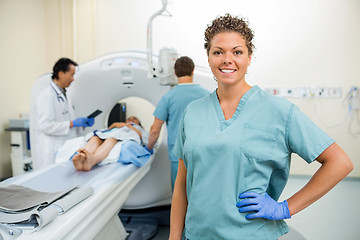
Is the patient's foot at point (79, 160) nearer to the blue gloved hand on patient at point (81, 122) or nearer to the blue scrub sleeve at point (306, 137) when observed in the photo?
the blue gloved hand on patient at point (81, 122)

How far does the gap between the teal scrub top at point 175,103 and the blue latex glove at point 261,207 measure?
3.68 ft

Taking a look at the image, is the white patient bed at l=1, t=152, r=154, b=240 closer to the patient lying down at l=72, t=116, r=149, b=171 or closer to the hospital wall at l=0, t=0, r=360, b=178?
the patient lying down at l=72, t=116, r=149, b=171

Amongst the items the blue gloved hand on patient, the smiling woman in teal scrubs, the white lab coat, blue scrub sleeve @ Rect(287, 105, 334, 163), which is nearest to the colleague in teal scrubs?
the blue gloved hand on patient

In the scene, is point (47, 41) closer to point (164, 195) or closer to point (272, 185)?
point (164, 195)

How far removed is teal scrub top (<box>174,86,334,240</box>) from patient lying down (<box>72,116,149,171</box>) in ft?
3.10

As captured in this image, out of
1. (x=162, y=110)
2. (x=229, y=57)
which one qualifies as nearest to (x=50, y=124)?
(x=162, y=110)

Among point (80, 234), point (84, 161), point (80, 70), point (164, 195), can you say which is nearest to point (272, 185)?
point (80, 234)

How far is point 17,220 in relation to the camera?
0.93 meters

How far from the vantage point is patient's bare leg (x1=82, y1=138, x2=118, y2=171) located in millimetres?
1608

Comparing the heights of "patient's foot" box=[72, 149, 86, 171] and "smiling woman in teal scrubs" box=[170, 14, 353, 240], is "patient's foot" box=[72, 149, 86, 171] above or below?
below

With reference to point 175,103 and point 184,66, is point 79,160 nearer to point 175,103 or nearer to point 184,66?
point 175,103

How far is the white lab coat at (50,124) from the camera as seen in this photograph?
Answer: 7.15ft

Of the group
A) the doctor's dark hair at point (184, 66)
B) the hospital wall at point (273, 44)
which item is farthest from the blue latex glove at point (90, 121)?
the hospital wall at point (273, 44)

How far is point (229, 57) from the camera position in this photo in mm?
770
